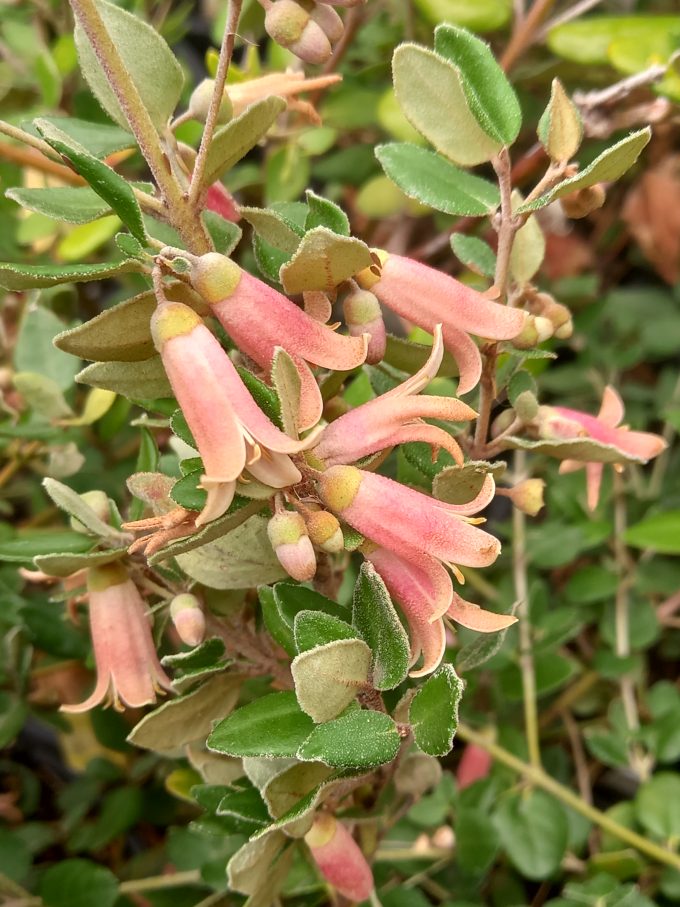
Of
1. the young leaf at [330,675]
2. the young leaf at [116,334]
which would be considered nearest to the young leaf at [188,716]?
the young leaf at [330,675]

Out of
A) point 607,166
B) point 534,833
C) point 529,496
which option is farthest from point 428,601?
point 534,833

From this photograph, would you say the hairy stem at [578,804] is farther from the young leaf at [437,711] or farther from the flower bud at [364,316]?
the flower bud at [364,316]

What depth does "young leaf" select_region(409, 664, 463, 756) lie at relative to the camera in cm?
46

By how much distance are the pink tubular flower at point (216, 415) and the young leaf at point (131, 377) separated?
7 centimetres

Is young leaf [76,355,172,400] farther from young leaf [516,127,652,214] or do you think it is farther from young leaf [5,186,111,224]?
young leaf [516,127,652,214]

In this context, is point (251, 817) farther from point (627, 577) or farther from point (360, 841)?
point (627, 577)

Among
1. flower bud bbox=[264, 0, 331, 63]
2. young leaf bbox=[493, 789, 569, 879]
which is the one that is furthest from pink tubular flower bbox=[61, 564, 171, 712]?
young leaf bbox=[493, 789, 569, 879]

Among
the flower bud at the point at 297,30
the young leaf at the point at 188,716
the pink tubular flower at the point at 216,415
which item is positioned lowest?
the young leaf at the point at 188,716

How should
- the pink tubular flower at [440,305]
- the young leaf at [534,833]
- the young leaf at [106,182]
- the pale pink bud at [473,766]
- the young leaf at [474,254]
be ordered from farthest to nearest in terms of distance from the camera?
the pale pink bud at [473,766] < the young leaf at [534,833] < the young leaf at [474,254] < the pink tubular flower at [440,305] < the young leaf at [106,182]

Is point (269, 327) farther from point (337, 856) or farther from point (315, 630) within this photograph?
point (337, 856)

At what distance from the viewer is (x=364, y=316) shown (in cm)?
50

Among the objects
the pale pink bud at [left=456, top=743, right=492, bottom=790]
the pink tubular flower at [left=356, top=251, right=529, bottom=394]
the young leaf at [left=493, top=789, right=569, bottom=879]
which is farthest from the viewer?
the pale pink bud at [left=456, top=743, right=492, bottom=790]

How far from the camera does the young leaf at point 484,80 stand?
1.78 feet

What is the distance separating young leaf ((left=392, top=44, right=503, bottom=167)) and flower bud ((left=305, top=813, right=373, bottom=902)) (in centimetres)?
46
